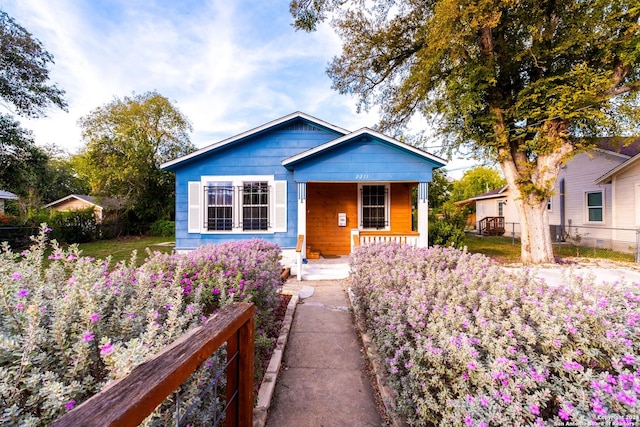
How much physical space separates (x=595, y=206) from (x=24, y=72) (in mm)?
25929

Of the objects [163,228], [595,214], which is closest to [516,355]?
[595,214]

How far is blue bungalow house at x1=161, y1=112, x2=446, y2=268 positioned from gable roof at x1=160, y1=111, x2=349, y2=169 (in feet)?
0.10

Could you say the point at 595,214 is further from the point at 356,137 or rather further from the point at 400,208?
the point at 356,137

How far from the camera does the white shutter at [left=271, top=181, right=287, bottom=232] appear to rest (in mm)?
8523

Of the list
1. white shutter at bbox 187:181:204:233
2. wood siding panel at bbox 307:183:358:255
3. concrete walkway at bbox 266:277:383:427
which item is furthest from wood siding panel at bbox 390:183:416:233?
white shutter at bbox 187:181:204:233

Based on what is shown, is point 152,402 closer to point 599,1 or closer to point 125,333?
point 125,333

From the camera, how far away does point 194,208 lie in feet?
27.9

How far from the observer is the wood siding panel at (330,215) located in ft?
31.5

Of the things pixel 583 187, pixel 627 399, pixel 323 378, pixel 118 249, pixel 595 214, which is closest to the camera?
pixel 627 399

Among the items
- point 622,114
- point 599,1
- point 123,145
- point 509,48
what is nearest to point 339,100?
point 509,48

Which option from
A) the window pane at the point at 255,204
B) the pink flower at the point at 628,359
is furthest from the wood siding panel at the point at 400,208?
the pink flower at the point at 628,359

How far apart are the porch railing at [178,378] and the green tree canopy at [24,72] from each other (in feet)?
50.0

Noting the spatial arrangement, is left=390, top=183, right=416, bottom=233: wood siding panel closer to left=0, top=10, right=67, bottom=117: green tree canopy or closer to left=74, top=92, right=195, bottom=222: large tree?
left=0, top=10, right=67, bottom=117: green tree canopy

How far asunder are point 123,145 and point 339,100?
56.5ft
